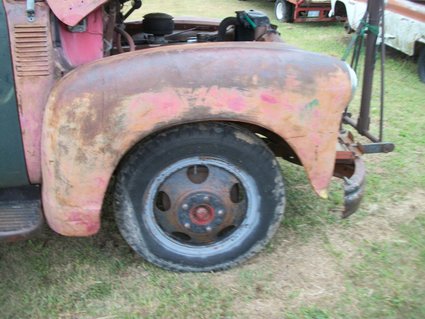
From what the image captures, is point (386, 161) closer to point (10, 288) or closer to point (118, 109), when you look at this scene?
point (118, 109)

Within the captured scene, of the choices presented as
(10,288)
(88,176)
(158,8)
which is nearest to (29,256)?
(10,288)

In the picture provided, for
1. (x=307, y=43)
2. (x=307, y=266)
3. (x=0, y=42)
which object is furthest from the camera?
(x=307, y=43)

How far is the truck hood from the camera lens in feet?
7.66

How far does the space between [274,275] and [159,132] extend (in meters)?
1.09

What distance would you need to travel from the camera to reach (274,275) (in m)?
2.86

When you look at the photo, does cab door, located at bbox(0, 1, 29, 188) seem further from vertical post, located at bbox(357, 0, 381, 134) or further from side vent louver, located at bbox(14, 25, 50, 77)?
vertical post, located at bbox(357, 0, 381, 134)

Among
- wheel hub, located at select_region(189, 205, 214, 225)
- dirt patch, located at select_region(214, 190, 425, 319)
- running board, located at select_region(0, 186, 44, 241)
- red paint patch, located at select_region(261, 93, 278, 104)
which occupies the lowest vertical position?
dirt patch, located at select_region(214, 190, 425, 319)

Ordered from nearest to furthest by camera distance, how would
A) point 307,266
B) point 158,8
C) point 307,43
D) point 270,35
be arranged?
point 307,266 < point 270,35 < point 307,43 < point 158,8

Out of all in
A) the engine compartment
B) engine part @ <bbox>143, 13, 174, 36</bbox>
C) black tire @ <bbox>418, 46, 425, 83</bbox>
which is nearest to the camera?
the engine compartment

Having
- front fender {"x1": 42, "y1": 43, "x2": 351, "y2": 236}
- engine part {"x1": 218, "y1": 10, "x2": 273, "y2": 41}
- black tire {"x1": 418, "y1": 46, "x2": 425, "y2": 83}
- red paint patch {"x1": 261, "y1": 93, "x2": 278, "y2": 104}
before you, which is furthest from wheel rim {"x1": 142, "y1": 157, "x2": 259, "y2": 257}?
black tire {"x1": 418, "y1": 46, "x2": 425, "y2": 83}

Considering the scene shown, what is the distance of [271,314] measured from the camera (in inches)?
101

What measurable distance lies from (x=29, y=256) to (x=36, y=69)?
Result: 1.22m

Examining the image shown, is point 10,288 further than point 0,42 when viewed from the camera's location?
Result: Yes

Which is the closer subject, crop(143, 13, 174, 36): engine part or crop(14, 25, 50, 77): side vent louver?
crop(14, 25, 50, 77): side vent louver
